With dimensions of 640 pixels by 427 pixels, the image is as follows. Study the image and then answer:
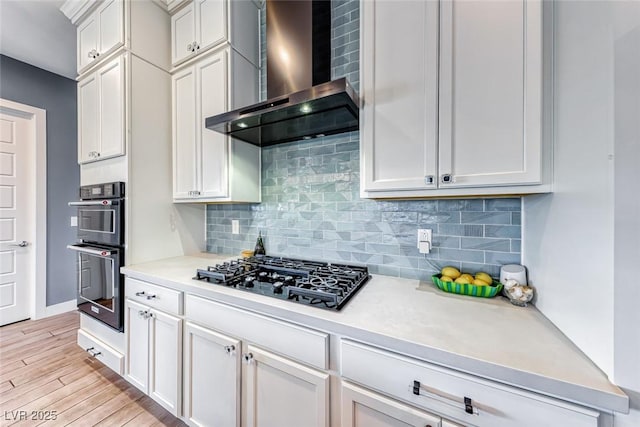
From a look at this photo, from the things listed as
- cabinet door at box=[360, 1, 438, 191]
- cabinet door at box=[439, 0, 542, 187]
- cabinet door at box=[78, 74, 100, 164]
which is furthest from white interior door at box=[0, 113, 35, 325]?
cabinet door at box=[439, 0, 542, 187]

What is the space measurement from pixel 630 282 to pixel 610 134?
1.19 feet

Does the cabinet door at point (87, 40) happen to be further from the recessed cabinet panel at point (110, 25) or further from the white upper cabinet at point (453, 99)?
the white upper cabinet at point (453, 99)

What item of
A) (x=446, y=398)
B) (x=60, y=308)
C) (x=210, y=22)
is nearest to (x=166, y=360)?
(x=446, y=398)

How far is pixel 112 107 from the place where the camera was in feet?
6.11

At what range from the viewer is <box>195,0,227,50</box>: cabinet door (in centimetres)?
169

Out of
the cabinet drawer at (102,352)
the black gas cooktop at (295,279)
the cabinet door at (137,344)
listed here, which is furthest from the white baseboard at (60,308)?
the black gas cooktop at (295,279)

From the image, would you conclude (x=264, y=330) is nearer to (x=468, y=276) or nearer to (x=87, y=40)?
(x=468, y=276)

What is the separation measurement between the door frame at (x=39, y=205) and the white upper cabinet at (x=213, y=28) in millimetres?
2199

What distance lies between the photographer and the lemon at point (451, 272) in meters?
1.22

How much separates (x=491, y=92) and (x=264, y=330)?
53.7 inches

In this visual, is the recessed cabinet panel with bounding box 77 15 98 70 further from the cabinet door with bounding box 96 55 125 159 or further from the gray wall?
the gray wall

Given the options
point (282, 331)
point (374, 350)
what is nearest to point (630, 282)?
point (374, 350)

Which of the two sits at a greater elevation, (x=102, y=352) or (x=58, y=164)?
(x=58, y=164)

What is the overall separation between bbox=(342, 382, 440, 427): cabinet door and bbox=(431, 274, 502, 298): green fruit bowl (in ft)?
1.89
